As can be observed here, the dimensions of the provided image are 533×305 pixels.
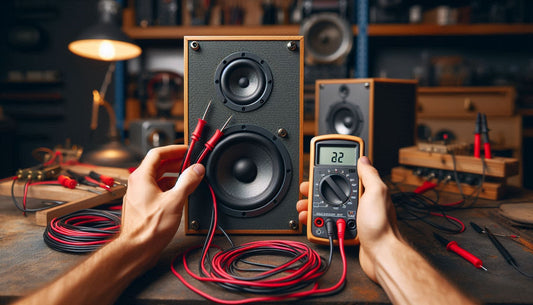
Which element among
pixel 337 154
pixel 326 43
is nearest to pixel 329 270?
pixel 337 154

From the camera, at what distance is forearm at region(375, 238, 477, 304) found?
1.40ft

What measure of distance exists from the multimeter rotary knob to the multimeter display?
0.10ft

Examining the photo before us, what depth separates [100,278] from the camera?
0.44m

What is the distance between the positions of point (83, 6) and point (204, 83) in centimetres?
251

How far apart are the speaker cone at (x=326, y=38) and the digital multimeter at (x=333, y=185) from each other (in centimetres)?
145

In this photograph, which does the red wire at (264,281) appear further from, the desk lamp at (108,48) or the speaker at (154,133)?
the speaker at (154,133)

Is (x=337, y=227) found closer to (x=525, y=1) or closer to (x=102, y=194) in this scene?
(x=102, y=194)

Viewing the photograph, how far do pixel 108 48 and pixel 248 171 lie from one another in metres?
1.26

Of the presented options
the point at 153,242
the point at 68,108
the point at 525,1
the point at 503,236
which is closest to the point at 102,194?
the point at 153,242

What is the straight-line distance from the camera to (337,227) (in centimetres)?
→ 59

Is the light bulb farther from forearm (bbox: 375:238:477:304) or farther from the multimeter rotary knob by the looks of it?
forearm (bbox: 375:238:477:304)

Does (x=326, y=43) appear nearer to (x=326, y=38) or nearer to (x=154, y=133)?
(x=326, y=38)

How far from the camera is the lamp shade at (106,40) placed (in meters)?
1.44

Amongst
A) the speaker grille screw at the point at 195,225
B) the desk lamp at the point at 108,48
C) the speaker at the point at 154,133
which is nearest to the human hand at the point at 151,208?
the speaker grille screw at the point at 195,225
